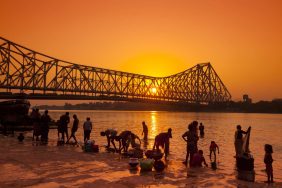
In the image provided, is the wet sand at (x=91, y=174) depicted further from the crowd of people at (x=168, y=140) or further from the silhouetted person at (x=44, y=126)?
the silhouetted person at (x=44, y=126)

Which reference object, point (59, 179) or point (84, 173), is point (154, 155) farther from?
point (59, 179)

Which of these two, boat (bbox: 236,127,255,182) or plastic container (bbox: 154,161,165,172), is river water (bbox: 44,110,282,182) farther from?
plastic container (bbox: 154,161,165,172)

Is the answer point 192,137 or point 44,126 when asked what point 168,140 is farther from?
point 44,126

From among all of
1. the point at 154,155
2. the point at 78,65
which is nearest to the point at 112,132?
the point at 154,155

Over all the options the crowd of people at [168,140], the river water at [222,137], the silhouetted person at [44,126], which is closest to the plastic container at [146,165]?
the crowd of people at [168,140]

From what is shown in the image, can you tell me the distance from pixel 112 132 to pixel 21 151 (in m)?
5.14

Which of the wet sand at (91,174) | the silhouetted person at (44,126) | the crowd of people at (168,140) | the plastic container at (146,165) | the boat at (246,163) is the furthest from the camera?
the silhouetted person at (44,126)

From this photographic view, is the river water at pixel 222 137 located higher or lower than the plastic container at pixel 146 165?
lower

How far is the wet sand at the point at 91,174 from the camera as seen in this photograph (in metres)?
11.0

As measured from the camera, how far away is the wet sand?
1103 centimetres

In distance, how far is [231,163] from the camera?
19062mm

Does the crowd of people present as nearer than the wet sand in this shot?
No

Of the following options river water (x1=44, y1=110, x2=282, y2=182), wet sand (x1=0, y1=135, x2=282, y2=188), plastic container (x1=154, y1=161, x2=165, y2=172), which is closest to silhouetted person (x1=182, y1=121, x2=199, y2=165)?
wet sand (x1=0, y1=135, x2=282, y2=188)

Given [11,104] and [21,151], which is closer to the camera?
[21,151]
